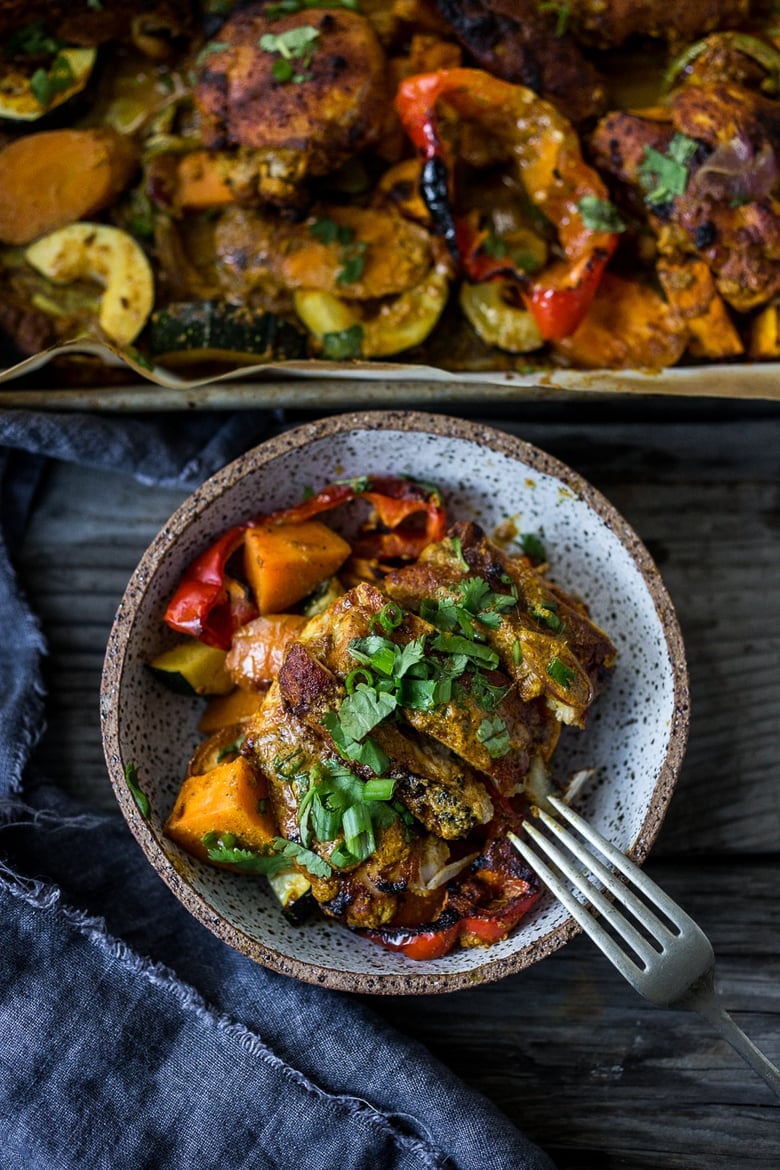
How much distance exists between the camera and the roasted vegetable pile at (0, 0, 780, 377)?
301 centimetres

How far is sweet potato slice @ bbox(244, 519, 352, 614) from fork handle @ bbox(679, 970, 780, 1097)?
4.00ft

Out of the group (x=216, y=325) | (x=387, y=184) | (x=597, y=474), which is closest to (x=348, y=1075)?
(x=597, y=474)

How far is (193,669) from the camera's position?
261 cm

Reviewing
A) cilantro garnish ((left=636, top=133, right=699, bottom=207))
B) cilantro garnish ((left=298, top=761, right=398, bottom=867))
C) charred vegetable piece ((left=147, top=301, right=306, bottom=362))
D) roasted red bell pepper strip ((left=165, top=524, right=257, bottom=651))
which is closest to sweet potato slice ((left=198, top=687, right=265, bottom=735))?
roasted red bell pepper strip ((left=165, top=524, right=257, bottom=651))

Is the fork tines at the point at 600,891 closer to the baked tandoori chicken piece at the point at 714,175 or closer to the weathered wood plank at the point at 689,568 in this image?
the weathered wood plank at the point at 689,568

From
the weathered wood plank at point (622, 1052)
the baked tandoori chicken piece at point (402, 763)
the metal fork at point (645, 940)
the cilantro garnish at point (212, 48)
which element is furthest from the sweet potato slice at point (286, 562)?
the cilantro garnish at point (212, 48)

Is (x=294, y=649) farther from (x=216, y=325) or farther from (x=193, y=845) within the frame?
(x=216, y=325)

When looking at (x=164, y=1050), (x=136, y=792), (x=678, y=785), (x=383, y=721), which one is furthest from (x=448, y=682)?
(x=164, y=1050)

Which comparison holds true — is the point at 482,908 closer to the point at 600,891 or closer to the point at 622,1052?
the point at 600,891

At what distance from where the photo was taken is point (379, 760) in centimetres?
Answer: 225

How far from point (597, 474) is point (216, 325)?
115 cm

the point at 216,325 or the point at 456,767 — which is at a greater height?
the point at 216,325

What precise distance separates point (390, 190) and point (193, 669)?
5.01 ft

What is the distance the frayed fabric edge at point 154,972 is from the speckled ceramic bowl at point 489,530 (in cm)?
33
